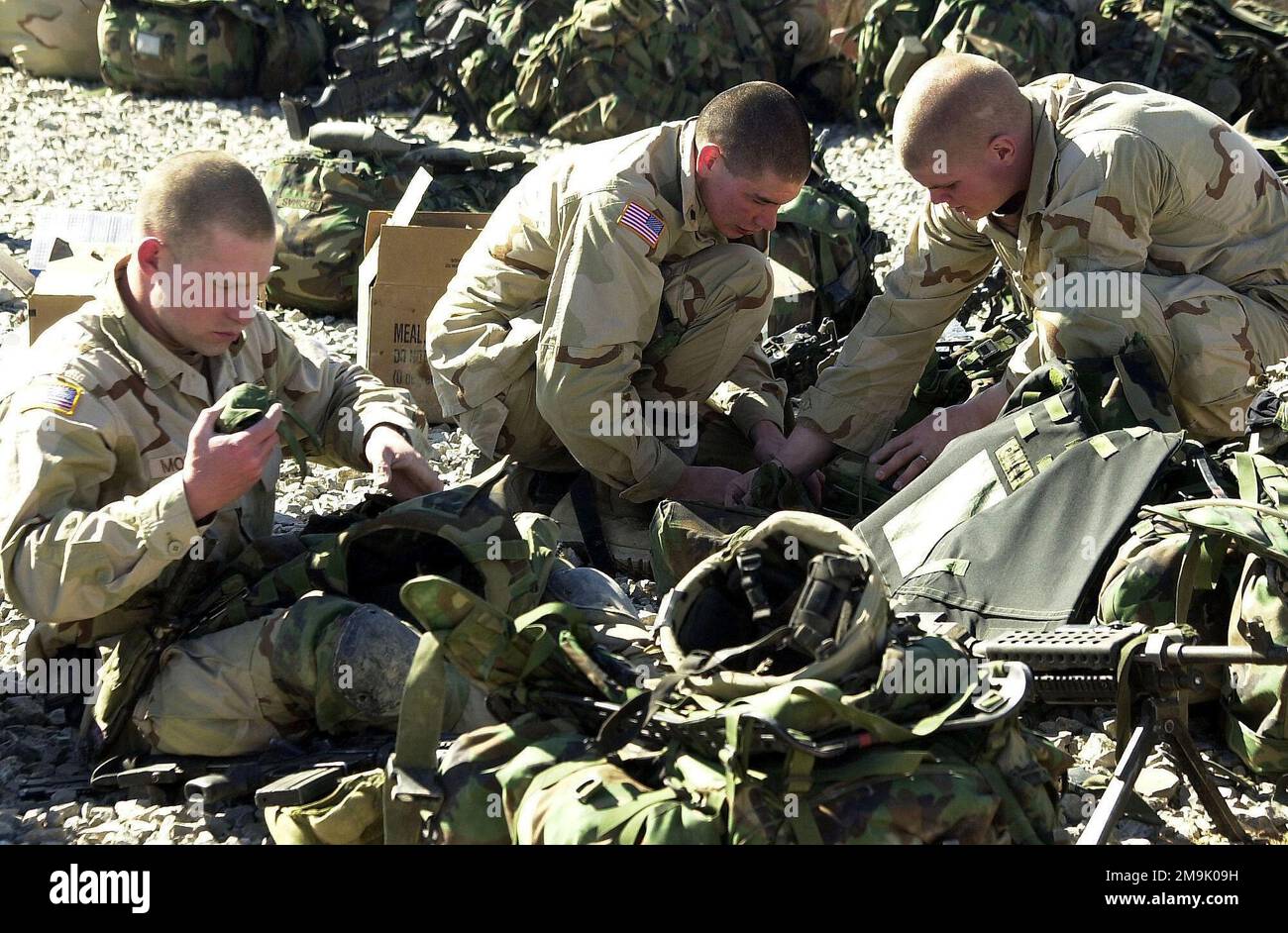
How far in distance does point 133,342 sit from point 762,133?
2.14m

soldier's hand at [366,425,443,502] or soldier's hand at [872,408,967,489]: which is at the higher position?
soldier's hand at [366,425,443,502]

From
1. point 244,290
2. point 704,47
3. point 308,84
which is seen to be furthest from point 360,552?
point 308,84

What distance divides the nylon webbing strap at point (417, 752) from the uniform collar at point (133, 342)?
1244 millimetres

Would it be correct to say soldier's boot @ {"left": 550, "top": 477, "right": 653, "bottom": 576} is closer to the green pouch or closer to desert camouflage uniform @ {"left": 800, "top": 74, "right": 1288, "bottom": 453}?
desert camouflage uniform @ {"left": 800, "top": 74, "right": 1288, "bottom": 453}

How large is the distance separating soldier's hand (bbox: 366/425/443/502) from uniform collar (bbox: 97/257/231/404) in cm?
57

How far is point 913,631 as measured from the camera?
3.14 metres

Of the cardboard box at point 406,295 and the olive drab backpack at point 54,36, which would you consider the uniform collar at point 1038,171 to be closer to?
the cardboard box at point 406,295

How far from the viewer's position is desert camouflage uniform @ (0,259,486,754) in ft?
11.3

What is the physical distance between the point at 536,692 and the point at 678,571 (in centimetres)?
143

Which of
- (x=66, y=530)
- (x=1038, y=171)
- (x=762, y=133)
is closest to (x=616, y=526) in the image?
(x=762, y=133)

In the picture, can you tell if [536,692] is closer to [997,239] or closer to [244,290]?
[244,290]

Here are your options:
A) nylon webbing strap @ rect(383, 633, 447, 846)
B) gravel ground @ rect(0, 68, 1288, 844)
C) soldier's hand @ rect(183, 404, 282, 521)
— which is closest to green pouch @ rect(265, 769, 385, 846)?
nylon webbing strap @ rect(383, 633, 447, 846)

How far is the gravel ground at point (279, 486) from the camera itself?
3.55 metres

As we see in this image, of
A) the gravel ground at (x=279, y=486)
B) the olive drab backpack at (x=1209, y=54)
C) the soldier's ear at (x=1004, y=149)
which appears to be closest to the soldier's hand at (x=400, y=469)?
the gravel ground at (x=279, y=486)
